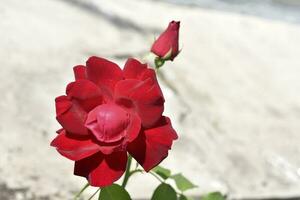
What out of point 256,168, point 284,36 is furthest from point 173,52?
point 284,36

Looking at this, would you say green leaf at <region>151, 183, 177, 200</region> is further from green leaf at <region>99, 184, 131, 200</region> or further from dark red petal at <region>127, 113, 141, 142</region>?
dark red petal at <region>127, 113, 141, 142</region>

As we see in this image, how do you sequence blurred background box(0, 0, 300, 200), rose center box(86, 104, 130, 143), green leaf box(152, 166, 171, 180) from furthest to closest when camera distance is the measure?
blurred background box(0, 0, 300, 200)
green leaf box(152, 166, 171, 180)
rose center box(86, 104, 130, 143)

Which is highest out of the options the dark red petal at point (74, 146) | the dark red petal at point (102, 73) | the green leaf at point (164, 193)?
the dark red petal at point (102, 73)

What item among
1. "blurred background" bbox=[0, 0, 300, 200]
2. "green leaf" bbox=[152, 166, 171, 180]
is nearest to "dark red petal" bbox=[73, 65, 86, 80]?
"green leaf" bbox=[152, 166, 171, 180]

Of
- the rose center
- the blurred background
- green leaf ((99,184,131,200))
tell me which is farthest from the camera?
the blurred background

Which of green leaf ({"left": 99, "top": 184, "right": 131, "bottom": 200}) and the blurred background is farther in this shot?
the blurred background

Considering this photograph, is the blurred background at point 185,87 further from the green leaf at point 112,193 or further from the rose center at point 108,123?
the rose center at point 108,123

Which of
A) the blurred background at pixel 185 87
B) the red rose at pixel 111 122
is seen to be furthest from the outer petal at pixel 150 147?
the blurred background at pixel 185 87
